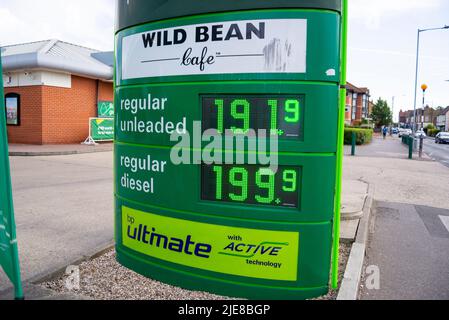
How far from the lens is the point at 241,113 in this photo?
3207mm

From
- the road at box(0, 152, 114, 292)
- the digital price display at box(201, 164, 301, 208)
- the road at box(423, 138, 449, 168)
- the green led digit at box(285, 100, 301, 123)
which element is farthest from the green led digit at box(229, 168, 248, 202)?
the road at box(423, 138, 449, 168)

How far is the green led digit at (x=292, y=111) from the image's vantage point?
3.13m

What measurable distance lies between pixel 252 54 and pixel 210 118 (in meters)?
0.68

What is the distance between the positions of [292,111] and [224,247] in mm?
1385

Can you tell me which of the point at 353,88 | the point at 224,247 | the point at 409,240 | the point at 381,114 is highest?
the point at 353,88

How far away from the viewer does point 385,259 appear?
15.8ft

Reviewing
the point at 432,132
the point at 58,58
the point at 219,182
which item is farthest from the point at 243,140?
the point at 432,132

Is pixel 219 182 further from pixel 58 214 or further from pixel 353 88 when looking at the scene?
pixel 353 88

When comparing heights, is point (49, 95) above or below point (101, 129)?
above

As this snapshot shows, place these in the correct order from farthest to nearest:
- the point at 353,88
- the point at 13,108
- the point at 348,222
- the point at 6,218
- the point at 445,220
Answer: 1. the point at 353,88
2. the point at 13,108
3. the point at 445,220
4. the point at 348,222
5. the point at 6,218

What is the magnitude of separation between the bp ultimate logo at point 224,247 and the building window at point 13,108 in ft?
A: 60.1

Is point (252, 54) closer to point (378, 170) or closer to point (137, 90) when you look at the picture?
point (137, 90)
